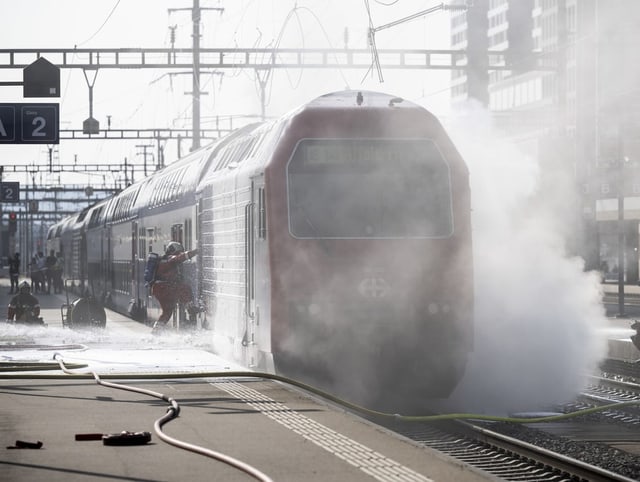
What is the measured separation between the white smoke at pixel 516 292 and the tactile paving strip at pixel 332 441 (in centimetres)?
334

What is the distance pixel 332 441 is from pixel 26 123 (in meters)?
9.31

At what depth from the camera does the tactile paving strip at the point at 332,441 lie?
7.61 meters

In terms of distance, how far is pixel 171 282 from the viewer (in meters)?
19.2

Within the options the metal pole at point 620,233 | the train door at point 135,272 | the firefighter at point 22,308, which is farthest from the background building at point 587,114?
the firefighter at point 22,308

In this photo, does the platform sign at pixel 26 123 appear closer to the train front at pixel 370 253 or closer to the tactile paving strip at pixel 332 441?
the train front at pixel 370 253

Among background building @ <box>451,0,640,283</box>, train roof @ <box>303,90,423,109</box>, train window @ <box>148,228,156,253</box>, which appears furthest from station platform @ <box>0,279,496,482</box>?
train window @ <box>148,228,156,253</box>

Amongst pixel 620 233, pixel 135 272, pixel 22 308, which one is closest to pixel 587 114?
pixel 620 233

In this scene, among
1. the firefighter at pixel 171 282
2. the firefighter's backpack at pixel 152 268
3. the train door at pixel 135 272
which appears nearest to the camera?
the firefighter at pixel 171 282

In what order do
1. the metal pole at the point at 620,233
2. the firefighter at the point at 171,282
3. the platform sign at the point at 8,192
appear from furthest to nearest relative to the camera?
the platform sign at the point at 8,192, the metal pole at the point at 620,233, the firefighter at the point at 171,282

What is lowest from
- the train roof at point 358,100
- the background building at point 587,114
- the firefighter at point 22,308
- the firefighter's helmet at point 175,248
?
the firefighter at point 22,308

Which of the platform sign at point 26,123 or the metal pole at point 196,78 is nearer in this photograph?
the platform sign at point 26,123

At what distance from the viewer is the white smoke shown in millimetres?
14539

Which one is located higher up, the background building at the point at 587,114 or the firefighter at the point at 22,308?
the background building at the point at 587,114

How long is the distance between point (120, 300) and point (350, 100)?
18714 millimetres
